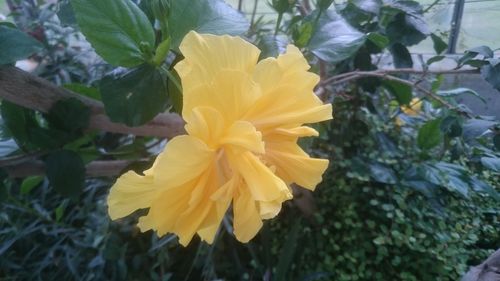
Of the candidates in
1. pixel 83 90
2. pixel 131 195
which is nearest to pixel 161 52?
pixel 131 195

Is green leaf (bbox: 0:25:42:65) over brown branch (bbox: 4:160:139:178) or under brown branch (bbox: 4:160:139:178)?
over

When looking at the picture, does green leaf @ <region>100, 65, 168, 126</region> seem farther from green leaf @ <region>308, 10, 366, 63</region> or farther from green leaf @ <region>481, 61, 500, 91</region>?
green leaf @ <region>481, 61, 500, 91</region>

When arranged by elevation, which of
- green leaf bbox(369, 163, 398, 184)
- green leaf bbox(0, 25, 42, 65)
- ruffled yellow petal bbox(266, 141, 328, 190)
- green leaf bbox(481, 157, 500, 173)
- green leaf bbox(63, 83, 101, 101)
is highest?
green leaf bbox(0, 25, 42, 65)

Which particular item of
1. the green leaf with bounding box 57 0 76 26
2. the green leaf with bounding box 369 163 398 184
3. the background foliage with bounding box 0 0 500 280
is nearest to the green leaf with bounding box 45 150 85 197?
the background foliage with bounding box 0 0 500 280

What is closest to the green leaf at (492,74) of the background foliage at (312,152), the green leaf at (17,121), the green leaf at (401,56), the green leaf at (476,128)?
the background foliage at (312,152)

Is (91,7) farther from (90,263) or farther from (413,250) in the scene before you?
(90,263)
